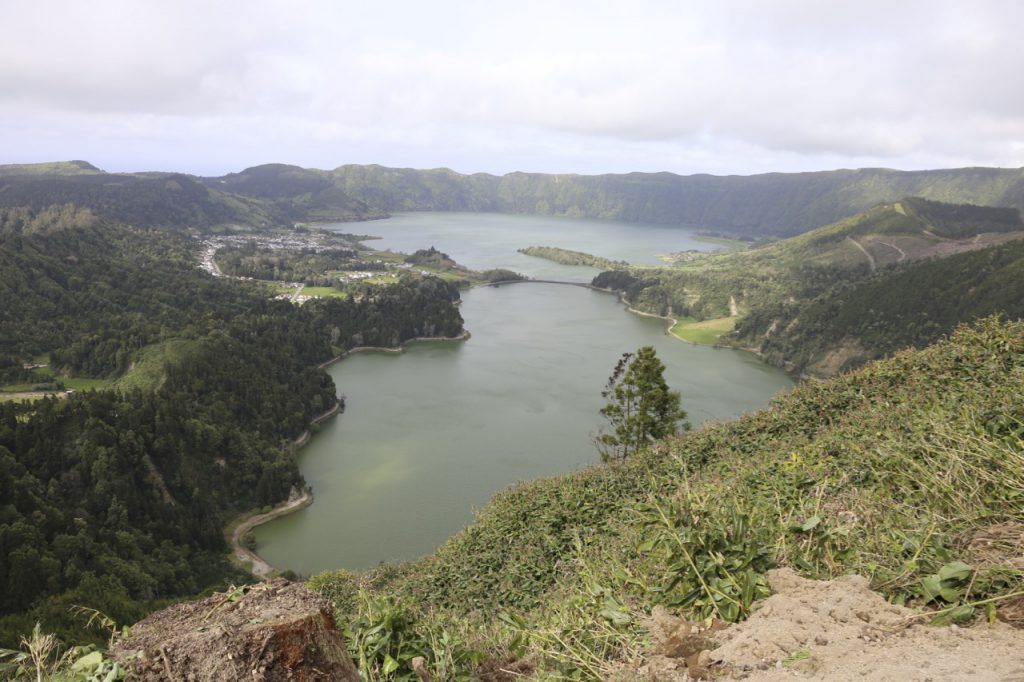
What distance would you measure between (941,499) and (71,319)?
228 ft

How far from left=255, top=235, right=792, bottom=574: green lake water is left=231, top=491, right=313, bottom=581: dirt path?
0.48m

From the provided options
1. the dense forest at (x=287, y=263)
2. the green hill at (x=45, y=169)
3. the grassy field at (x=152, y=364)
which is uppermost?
the green hill at (x=45, y=169)

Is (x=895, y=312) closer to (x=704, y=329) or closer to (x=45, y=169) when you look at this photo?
(x=704, y=329)

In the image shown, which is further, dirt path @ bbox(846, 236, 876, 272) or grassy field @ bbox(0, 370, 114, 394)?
dirt path @ bbox(846, 236, 876, 272)

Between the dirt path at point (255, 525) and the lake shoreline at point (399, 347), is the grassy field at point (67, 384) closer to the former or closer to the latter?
the lake shoreline at point (399, 347)

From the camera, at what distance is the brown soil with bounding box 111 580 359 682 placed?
2814 millimetres

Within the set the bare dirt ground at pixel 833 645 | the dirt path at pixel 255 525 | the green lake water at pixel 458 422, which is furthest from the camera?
the green lake water at pixel 458 422

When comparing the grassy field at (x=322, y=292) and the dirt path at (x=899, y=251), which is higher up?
the dirt path at (x=899, y=251)

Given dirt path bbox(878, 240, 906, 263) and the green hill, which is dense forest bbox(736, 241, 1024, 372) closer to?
dirt path bbox(878, 240, 906, 263)

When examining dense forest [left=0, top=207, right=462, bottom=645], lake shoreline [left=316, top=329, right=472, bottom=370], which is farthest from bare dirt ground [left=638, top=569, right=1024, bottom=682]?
lake shoreline [left=316, top=329, right=472, bottom=370]

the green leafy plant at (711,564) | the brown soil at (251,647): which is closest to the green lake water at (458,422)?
the green leafy plant at (711,564)

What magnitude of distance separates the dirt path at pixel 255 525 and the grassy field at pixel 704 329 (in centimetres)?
5084

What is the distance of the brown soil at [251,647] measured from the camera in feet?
9.23

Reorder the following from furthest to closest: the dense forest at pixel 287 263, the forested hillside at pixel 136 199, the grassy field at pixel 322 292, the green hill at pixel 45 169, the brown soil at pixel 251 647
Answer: the green hill at pixel 45 169 → the forested hillside at pixel 136 199 → the dense forest at pixel 287 263 → the grassy field at pixel 322 292 → the brown soil at pixel 251 647
